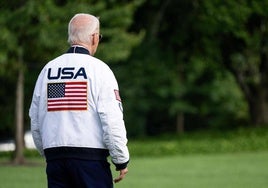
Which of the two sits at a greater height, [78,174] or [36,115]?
[36,115]

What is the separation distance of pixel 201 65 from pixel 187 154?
1922 centimetres

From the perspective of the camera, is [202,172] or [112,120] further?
[202,172]

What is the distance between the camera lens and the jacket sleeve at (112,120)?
6152mm

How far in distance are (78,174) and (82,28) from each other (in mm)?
998

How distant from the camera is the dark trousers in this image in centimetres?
624

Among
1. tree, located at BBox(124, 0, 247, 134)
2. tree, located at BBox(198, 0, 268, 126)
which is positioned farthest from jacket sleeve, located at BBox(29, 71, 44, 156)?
tree, located at BBox(124, 0, 247, 134)

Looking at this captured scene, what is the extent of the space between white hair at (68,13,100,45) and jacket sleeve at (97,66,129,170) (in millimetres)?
328

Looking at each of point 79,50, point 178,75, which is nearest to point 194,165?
point 79,50

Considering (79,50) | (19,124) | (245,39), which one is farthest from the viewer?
(245,39)

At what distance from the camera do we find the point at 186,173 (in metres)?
20.5

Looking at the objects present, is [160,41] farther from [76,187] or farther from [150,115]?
[76,187]

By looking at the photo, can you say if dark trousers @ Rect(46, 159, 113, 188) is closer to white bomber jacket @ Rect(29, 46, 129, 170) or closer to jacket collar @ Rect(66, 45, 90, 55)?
white bomber jacket @ Rect(29, 46, 129, 170)

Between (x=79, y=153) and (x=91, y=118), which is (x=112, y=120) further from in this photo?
(x=79, y=153)

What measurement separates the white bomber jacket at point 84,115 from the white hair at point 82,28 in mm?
147
